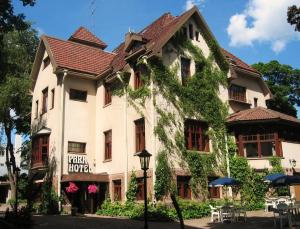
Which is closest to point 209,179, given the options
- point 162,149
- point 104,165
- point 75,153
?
point 162,149

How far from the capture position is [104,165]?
90.9ft

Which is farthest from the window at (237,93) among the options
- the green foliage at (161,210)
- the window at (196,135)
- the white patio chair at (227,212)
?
the white patio chair at (227,212)

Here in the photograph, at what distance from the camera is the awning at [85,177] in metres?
26.0

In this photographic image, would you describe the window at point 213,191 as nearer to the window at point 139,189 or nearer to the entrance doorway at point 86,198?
the window at point 139,189

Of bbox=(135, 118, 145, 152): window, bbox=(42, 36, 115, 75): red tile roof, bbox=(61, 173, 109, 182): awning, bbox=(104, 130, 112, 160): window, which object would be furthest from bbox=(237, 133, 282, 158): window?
bbox=(42, 36, 115, 75): red tile roof

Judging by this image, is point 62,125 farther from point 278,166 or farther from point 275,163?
point 278,166

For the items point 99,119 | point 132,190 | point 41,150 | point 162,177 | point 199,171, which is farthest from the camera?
point 99,119

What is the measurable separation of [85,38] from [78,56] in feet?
15.8

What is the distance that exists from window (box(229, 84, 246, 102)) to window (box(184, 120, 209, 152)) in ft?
17.3

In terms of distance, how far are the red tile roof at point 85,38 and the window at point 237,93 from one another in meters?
12.4

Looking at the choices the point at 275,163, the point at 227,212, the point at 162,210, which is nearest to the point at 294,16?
the point at 227,212

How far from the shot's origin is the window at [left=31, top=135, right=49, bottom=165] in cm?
2864

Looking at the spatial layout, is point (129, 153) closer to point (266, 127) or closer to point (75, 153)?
point (75, 153)

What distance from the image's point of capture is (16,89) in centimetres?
3203
